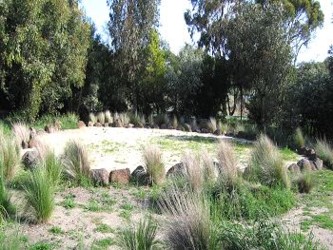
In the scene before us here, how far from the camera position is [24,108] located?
50.4 feet

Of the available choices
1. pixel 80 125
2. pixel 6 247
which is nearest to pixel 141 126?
pixel 80 125

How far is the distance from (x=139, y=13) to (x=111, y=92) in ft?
13.1

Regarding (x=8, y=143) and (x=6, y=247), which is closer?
(x=6, y=247)

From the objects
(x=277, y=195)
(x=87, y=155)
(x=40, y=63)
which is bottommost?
(x=277, y=195)

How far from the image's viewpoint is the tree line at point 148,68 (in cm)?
1430

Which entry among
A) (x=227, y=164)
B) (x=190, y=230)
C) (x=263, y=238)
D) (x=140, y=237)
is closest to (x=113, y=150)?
(x=227, y=164)

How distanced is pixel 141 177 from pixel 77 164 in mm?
1013

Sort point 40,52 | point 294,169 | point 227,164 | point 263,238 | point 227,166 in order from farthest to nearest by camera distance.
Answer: point 40,52 → point 294,169 → point 227,164 → point 227,166 → point 263,238

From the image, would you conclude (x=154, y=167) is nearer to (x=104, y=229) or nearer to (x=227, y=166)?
(x=227, y=166)

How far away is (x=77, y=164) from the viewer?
678cm

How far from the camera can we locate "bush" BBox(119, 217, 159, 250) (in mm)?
3654

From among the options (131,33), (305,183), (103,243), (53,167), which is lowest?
(103,243)

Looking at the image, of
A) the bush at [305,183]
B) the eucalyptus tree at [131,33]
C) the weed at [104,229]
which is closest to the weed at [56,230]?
the weed at [104,229]

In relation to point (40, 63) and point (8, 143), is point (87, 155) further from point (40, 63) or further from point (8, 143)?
point (40, 63)
